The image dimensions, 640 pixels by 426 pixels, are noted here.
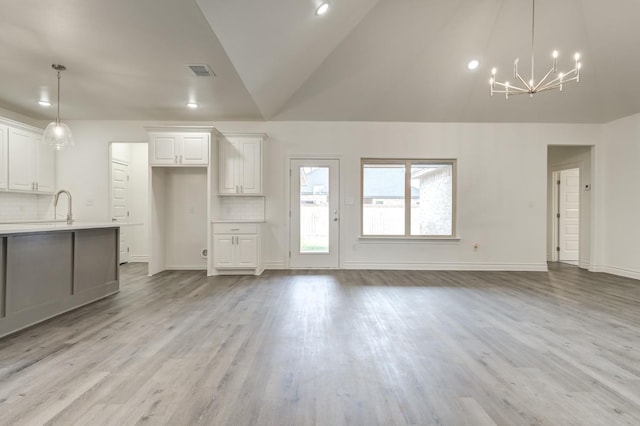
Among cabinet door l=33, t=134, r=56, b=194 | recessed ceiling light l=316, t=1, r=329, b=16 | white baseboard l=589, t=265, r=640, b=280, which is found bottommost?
white baseboard l=589, t=265, r=640, b=280

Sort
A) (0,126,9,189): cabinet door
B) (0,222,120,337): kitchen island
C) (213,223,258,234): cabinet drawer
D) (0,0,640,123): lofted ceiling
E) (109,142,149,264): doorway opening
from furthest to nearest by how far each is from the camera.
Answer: (109,142,149,264): doorway opening, (213,223,258,234): cabinet drawer, (0,126,9,189): cabinet door, (0,0,640,123): lofted ceiling, (0,222,120,337): kitchen island

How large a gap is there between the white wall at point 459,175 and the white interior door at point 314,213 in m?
0.15

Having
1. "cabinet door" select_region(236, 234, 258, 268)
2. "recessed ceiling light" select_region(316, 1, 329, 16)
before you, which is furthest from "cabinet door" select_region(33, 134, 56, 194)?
"recessed ceiling light" select_region(316, 1, 329, 16)

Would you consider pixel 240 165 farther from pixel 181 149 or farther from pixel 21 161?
pixel 21 161

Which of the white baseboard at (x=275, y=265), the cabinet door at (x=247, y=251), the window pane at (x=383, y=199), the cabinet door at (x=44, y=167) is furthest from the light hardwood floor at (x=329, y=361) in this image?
the cabinet door at (x=44, y=167)

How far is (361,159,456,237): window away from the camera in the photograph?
6.05m

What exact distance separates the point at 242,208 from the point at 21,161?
3.56 metres

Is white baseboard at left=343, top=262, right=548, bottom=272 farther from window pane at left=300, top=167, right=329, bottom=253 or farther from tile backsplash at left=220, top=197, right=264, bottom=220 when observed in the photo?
tile backsplash at left=220, top=197, right=264, bottom=220

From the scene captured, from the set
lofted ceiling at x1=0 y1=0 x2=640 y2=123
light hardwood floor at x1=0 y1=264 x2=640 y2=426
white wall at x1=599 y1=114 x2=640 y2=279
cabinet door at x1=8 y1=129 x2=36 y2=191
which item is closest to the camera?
light hardwood floor at x1=0 y1=264 x2=640 y2=426

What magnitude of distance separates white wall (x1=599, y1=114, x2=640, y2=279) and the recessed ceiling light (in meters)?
5.80

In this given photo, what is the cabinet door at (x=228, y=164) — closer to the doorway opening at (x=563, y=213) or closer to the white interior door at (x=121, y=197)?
the white interior door at (x=121, y=197)

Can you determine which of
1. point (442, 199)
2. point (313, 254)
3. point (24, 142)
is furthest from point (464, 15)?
point (24, 142)

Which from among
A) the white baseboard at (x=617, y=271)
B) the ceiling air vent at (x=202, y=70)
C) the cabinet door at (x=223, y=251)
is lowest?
the white baseboard at (x=617, y=271)

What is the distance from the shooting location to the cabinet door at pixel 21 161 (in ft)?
16.1
